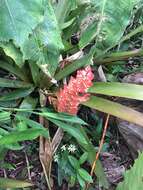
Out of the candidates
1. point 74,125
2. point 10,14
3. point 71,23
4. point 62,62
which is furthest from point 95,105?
point 10,14

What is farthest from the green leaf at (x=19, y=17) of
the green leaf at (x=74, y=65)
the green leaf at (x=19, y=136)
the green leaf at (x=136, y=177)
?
the green leaf at (x=136, y=177)

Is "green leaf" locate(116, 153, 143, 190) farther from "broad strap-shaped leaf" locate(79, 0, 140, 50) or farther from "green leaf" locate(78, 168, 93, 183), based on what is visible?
"broad strap-shaped leaf" locate(79, 0, 140, 50)

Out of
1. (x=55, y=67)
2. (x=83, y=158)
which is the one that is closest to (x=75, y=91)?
(x=55, y=67)

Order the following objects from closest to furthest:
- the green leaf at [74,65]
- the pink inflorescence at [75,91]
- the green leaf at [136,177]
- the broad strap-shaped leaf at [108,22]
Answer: the green leaf at [136,177], the pink inflorescence at [75,91], the broad strap-shaped leaf at [108,22], the green leaf at [74,65]

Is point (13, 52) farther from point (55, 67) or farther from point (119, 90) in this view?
point (119, 90)

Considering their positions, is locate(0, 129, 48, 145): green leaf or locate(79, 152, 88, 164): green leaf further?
locate(79, 152, 88, 164): green leaf

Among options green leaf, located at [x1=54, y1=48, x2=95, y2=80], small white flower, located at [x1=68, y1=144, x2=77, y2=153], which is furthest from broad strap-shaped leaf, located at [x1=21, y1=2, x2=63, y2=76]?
small white flower, located at [x1=68, y1=144, x2=77, y2=153]

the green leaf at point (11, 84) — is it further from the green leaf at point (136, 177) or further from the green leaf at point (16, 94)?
the green leaf at point (136, 177)

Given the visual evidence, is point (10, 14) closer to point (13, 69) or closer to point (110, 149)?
point (13, 69)
